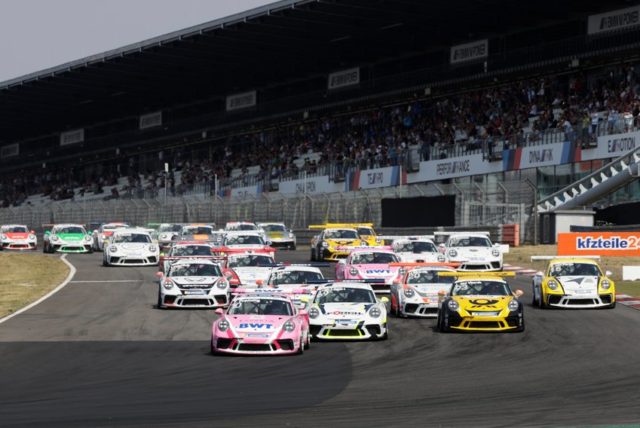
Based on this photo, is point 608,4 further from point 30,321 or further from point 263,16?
point 30,321

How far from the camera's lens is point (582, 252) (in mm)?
37469

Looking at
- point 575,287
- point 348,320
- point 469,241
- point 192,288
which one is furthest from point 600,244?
point 348,320

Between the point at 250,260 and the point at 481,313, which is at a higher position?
the point at 250,260

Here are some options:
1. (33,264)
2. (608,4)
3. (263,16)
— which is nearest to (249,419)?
(33,264)

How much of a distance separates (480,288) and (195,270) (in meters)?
7.26

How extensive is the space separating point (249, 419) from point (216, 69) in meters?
59.2

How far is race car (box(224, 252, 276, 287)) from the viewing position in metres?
28.3

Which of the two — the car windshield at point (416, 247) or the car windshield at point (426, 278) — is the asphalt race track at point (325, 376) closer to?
the car windshield at point (426, 278)

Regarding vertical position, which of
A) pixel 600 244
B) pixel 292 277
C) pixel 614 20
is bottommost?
pixel 292 277

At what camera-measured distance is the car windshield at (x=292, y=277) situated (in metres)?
24.9

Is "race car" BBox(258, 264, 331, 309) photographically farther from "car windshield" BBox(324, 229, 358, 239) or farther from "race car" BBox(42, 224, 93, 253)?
"race car" BBox(42, 224, 93, 253)

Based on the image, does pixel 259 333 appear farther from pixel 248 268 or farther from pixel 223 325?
pixel 248 268

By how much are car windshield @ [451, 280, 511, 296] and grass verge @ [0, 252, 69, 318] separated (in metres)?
9.65

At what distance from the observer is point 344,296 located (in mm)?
21438
